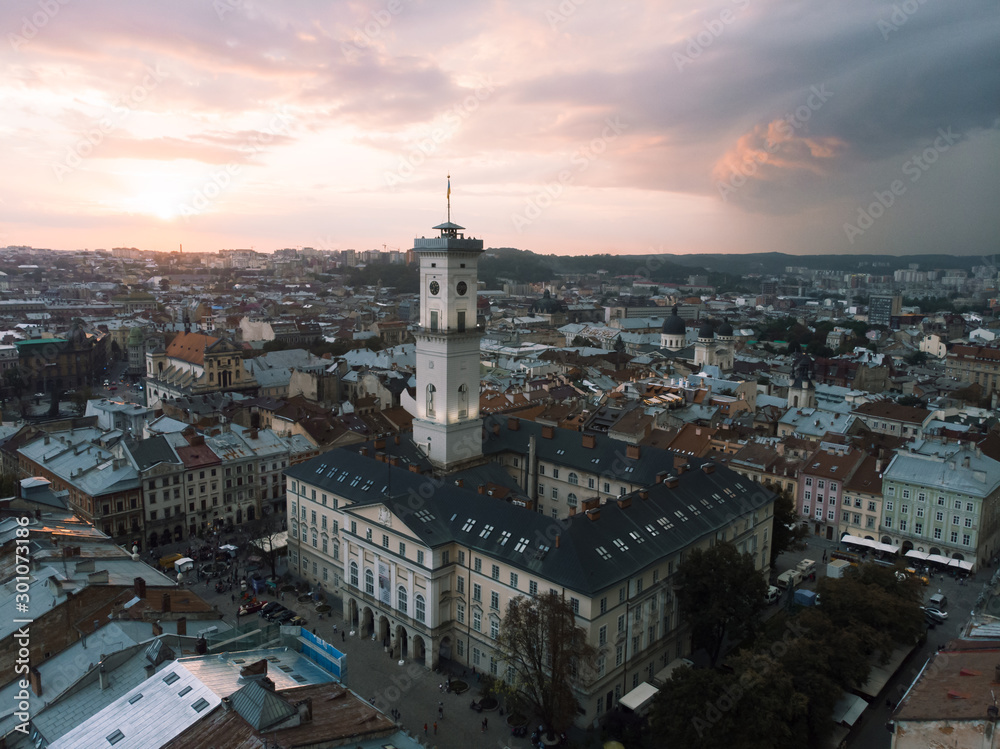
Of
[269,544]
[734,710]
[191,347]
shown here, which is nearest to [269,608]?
[269,544]

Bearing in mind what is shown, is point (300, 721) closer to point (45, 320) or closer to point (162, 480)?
point (162, 480)

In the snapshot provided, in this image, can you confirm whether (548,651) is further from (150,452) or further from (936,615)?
(150,452)

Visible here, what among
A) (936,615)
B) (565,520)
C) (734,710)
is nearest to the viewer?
(734,710)

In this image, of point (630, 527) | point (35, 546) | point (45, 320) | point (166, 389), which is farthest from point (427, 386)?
point (45, 320)

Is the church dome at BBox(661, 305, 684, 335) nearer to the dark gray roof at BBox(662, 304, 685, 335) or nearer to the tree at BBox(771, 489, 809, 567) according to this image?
the dark gray roof at BBox(662, 304, 685, 335)

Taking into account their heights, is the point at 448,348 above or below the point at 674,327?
above

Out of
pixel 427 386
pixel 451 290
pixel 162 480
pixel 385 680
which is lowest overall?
pixel 385 680
